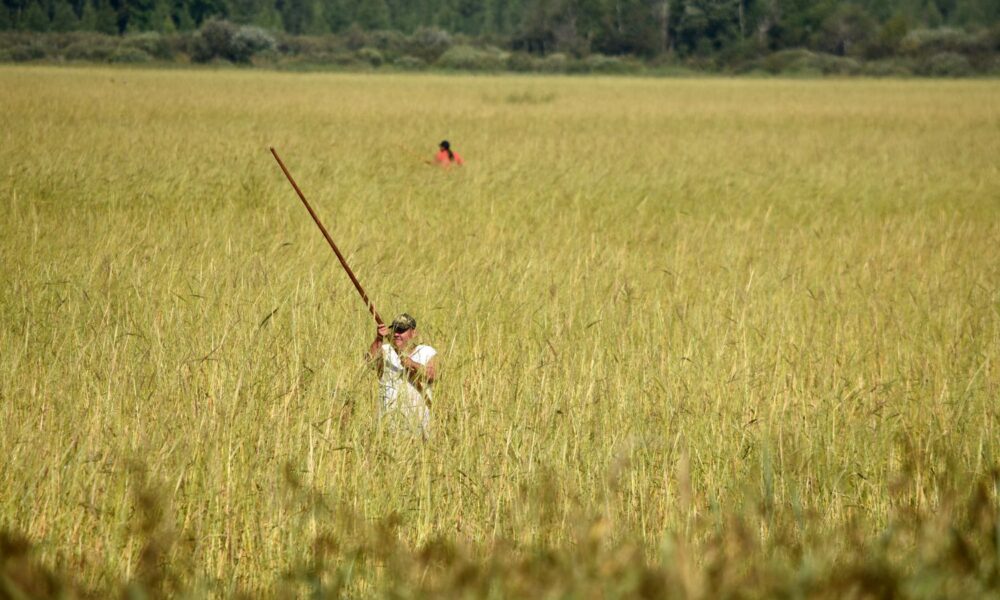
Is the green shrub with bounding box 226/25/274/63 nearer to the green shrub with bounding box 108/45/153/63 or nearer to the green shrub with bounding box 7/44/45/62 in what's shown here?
the green shrub with bounding box 108/45/153/63

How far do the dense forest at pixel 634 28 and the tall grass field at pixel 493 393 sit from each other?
192 ft

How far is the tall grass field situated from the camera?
2617 millimetres

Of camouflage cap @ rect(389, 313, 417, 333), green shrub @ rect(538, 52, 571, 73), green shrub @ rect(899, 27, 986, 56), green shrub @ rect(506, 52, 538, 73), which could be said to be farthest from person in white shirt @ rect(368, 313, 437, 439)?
green shrub @ rect(899, 27, 986, 56)

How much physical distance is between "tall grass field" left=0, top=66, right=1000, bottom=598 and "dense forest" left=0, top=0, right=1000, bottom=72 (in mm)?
58460

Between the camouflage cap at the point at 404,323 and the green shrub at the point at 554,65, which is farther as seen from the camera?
the green shrub at the point at 554,65

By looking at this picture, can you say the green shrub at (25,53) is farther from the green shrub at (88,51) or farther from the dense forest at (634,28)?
the dense forest at (634,28)

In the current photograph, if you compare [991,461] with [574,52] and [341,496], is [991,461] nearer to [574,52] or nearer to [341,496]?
[341,496]

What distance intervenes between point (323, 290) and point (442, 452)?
230cm

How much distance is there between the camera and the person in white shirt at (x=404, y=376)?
3.74 meters

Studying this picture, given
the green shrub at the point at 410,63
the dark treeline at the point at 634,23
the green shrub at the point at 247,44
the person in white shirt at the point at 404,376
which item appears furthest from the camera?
the dark treeline at the point at 634,23

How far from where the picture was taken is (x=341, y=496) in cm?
333

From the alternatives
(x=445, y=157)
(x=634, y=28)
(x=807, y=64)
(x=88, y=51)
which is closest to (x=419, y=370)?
(x=445, y=157)

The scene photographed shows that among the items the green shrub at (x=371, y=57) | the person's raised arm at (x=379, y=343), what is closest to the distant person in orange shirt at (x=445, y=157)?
the person's raised arm at (x=379, y=343)

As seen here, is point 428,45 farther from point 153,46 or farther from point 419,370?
point 419,370
